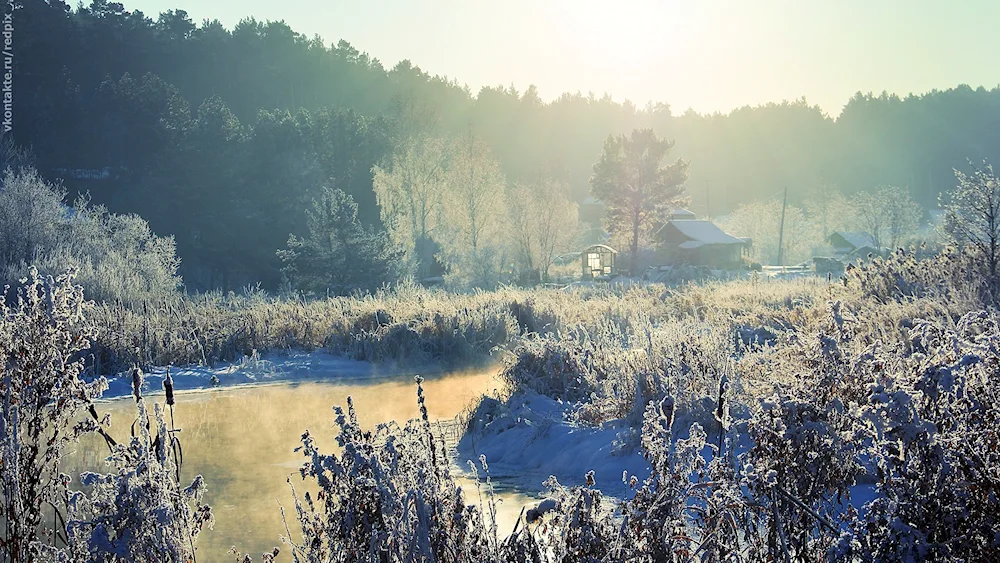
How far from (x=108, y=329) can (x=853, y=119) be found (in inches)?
4991

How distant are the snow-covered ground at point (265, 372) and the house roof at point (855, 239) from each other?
59612 mm

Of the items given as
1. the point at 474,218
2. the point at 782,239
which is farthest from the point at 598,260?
the point at 782,239

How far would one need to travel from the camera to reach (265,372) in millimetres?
17781

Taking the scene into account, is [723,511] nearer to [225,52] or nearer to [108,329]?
[108,329]

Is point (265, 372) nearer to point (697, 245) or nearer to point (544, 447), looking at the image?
point (544, 447)

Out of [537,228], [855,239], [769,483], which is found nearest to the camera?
[769,483]

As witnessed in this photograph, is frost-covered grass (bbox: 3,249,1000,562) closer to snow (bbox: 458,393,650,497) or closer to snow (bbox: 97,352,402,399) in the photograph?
snow (bbox: 458,393,650,497)

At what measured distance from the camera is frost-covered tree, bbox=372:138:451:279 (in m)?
46.2

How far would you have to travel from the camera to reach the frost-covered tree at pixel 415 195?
46.2 m

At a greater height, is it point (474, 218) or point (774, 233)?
point (474, 218)

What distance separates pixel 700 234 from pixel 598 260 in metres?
8.96

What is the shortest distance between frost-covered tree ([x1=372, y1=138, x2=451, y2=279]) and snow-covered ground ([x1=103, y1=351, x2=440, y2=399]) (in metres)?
26.8

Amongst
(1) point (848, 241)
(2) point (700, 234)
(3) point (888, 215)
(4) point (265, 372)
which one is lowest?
(4) point (265, 372)

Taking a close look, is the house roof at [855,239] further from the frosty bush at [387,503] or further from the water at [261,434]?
the frosty bush at [387,503]
